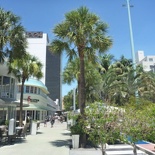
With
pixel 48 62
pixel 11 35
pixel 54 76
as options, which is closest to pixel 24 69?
pixel 11 35

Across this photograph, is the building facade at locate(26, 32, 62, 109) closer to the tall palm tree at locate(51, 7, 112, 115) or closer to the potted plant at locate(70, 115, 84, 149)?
the tall palm tree at locate(51, 7, 112, 115)

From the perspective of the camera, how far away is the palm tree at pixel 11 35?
15.5 m

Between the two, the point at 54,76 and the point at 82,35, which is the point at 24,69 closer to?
the point at 82,35

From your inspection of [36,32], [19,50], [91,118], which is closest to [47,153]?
[91,118]

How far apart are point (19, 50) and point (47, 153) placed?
7418 millimetres

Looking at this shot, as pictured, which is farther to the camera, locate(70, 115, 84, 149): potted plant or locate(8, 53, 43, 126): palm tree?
locate(8, 53, 43, 126): palm tree

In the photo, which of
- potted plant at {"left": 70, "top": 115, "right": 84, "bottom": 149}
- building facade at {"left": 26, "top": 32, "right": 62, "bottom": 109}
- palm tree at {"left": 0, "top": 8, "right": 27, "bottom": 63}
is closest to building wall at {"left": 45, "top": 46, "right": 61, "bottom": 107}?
building facade at {"left": 26, "top": 32, "right": 62, "bottom": 109}

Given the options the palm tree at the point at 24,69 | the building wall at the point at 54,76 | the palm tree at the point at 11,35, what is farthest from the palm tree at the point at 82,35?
the building wall at the point at 54,76

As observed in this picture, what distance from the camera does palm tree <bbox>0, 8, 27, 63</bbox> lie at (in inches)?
610

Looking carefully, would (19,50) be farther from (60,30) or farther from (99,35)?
(99,35)

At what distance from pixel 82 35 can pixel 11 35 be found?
4.91 metres

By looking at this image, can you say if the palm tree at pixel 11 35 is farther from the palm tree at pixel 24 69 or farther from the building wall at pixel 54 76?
the building wall at pixel 54 76

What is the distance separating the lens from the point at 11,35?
15617mm

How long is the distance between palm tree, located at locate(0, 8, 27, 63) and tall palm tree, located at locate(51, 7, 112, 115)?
246 cm
